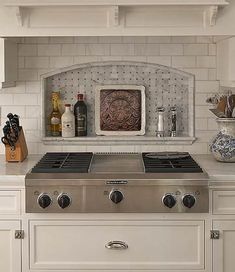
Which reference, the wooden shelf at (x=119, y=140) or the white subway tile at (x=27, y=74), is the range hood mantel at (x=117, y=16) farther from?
the wooden shelf at (x=119, y=140)

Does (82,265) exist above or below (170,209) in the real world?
A: below

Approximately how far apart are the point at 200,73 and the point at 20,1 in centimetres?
128

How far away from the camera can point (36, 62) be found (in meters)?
3.86

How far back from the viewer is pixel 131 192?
3100 mm

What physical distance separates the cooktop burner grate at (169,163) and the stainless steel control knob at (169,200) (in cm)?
14

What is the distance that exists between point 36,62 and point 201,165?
129 cm

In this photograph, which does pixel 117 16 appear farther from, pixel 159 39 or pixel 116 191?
pixel 116 191

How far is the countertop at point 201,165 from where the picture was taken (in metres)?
3.11

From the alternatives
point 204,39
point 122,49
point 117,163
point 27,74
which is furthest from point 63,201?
point 204,39

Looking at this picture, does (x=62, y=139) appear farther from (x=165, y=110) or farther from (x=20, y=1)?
(x=20, y=1)

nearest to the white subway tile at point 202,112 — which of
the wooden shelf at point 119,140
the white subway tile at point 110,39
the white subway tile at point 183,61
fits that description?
the wooden shelf at point 119,140

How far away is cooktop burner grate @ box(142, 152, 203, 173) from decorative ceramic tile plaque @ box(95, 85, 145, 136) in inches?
10.2

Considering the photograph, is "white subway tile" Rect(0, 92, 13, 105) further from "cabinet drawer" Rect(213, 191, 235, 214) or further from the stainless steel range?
"cabinet drawer" Rect(213, 191, 235, 214)

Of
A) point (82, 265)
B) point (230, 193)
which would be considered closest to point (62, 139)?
point (82, 265)
